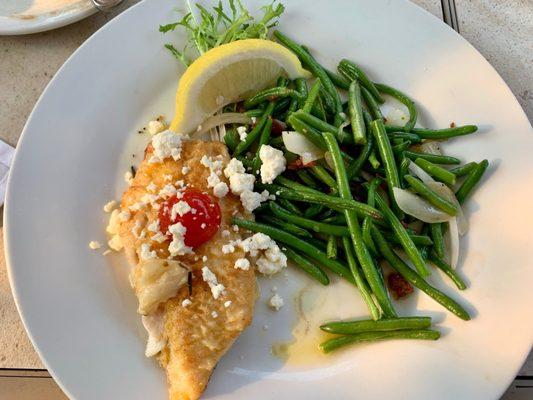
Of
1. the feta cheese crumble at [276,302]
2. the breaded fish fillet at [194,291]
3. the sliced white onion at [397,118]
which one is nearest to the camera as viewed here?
the breaded fish fillet at [194,291]

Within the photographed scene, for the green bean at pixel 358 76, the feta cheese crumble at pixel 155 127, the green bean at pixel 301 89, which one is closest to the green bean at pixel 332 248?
the green bean at pixel 301 89

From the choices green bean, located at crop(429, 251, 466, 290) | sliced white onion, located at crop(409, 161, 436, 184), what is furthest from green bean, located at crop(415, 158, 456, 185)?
green bean, located at crop(429, 251, 466, 290)

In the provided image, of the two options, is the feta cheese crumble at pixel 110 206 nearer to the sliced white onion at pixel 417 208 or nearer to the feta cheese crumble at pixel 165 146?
the feta cheese crumble at pixel 165 146

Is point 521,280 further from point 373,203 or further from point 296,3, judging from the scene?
point 296,3

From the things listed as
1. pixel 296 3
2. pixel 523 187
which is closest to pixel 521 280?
pixel 523 187

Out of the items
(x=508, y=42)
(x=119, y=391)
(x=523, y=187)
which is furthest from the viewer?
(x=508, y=42)

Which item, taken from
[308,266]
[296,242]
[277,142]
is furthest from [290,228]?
[277,142]
